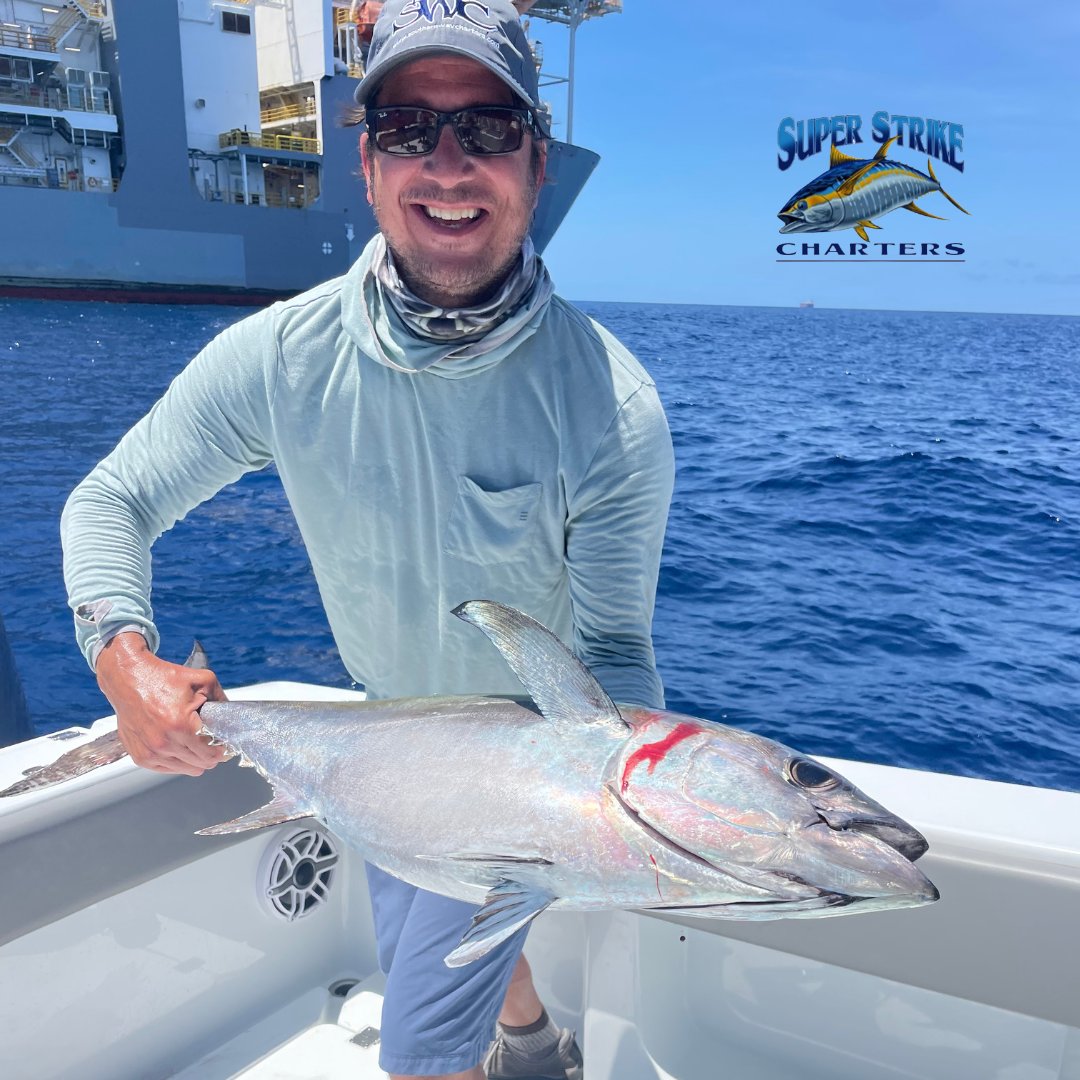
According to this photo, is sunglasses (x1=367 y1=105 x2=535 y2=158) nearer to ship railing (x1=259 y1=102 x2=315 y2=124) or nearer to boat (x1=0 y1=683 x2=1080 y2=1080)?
boat (x1=0 y1=683 x2=1080 y2=1080)

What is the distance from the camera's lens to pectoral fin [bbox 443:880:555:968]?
3.44 feet

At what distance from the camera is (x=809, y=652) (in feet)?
23.9

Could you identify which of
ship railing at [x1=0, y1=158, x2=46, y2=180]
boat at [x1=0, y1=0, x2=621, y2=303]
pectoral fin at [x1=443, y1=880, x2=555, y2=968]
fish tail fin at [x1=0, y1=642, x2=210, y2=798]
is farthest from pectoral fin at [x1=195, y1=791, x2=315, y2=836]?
ship railing at [x1=0, y1=158, x2=46, y2=180]

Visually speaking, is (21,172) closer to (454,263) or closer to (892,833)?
(454,263)

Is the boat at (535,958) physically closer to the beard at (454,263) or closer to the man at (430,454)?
the man at (430,454)

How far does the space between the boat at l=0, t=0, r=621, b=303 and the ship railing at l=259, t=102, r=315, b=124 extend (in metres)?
0.09

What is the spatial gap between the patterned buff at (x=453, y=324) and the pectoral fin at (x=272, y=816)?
0.75 meters

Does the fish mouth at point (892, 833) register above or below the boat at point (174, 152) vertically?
below

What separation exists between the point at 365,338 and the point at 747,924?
1.40 m

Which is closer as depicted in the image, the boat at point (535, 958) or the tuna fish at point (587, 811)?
the tuna fish at point (587, 811)

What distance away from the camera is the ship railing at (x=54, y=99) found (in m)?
34.9

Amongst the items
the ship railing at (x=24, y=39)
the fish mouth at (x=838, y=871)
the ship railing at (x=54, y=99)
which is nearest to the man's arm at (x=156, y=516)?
the fish mouth at (x=838, y=871)

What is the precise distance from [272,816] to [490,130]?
118cm

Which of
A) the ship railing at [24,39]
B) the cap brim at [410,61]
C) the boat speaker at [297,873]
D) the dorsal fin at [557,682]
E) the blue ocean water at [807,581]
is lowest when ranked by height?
the blue ocean water at [807,581]
